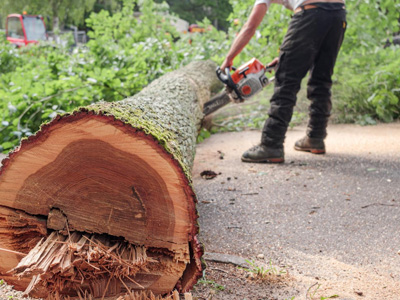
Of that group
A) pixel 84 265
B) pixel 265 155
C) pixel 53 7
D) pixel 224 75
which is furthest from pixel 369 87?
pixel 53 7

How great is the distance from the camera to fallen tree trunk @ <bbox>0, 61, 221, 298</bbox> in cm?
164

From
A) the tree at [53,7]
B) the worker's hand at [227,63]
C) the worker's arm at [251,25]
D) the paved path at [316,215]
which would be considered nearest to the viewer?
the paved path at [316,215]

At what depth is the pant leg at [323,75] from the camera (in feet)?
12.9

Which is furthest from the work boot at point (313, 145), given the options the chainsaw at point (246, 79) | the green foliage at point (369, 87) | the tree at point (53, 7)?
the tree at point (53, 7)

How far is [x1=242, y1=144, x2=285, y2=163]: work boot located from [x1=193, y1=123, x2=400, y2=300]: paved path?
81 millimetres

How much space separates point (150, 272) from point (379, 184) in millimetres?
2375

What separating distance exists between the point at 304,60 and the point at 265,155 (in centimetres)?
93

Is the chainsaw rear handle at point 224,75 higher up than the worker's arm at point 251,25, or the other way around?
the worker's arm at point 251,25

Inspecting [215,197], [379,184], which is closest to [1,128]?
[215,197]

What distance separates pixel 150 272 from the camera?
1771 millimetres

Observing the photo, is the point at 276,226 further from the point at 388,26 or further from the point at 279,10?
the point at 388,26

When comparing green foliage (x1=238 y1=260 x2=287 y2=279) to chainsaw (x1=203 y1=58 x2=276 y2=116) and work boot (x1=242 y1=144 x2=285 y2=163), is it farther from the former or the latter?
chainsaw (x1=203 y1=58 x2=276 y2=116)

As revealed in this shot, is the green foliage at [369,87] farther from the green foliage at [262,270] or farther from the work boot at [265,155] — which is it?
the green foliage at [262,270]

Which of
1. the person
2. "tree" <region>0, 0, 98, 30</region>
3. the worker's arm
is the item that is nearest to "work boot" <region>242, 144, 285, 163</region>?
the person
